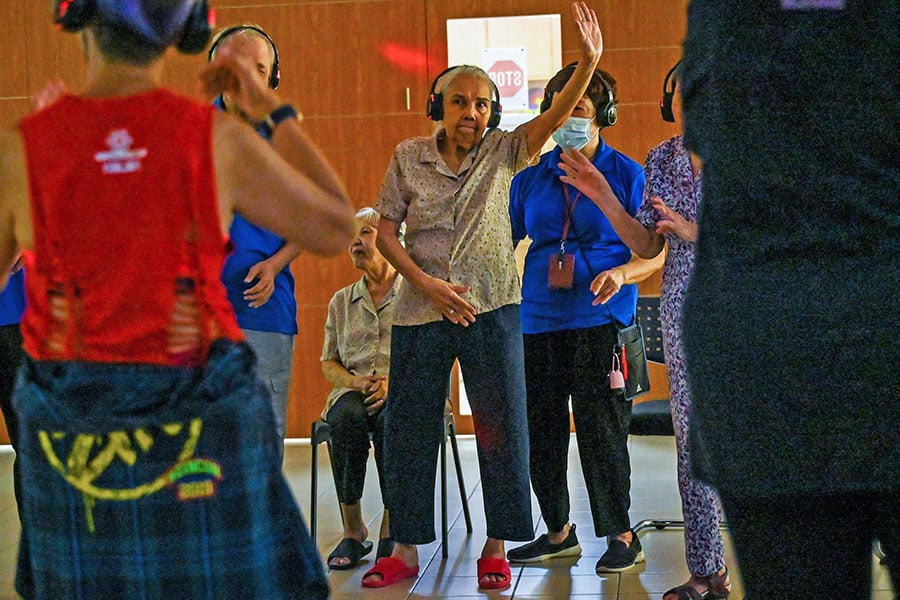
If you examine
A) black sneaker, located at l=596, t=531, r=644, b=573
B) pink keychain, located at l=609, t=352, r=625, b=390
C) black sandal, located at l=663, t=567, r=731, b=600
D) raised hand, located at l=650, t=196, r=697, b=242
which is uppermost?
raised hand, located at l=650, t=196, r=697, b=242

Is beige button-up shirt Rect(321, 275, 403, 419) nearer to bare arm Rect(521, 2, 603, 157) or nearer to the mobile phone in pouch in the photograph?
the mobile phone in pouch

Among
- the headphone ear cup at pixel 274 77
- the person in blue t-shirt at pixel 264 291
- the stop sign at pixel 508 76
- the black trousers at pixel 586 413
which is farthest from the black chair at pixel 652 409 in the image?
the stop sign at pixel 508 76

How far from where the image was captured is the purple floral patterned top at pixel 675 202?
330cm

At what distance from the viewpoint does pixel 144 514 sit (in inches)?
58.2

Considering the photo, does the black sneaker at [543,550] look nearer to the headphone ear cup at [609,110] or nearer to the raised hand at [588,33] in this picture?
the headphone ear cup at [609,110]

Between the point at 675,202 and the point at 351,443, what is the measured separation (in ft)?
4.90

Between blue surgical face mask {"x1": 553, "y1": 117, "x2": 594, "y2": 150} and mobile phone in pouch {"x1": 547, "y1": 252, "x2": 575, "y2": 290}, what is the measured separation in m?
0.37

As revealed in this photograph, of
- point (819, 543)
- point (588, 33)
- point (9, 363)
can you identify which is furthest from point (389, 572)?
point (819, 543)

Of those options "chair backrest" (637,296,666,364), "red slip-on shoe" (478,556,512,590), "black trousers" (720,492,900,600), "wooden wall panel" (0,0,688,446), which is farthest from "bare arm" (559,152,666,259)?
"wooden wall panel" (0,0,688,446)

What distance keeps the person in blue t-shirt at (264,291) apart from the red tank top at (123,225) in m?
1.57

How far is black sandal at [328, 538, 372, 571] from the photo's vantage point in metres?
3.97

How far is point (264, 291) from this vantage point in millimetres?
3100

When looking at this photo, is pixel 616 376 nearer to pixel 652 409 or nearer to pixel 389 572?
pixel 652 409

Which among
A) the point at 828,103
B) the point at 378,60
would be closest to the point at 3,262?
the point at 828,103
